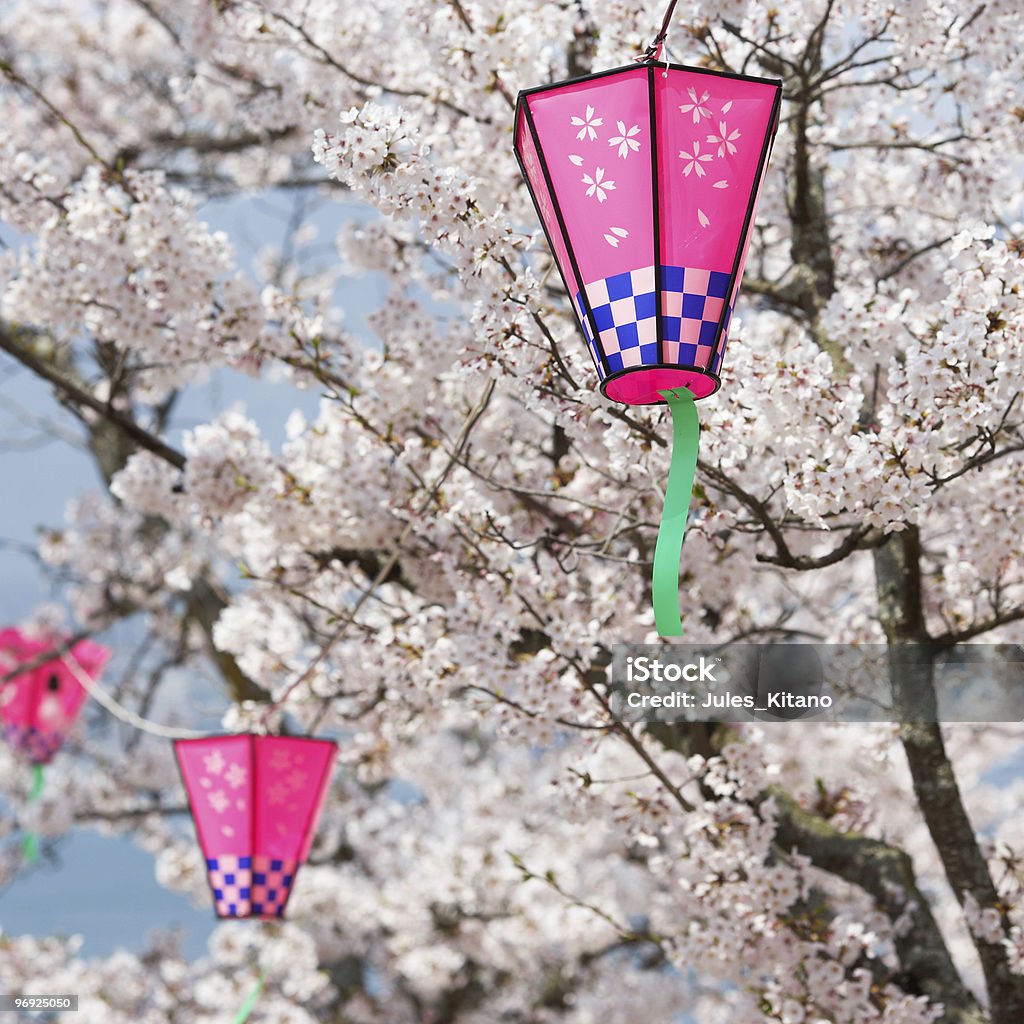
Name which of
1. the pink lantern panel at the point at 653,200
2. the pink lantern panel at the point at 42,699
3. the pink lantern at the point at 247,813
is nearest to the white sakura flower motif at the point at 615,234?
the pink lantern panel at the point at 653,200

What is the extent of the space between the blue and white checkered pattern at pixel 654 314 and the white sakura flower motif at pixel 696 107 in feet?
0.63

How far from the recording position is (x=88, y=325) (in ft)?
9.66

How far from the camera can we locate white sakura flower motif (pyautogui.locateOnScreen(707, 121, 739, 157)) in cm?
136

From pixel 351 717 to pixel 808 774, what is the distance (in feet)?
4.97

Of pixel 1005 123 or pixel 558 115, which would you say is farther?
pixel 1005 123

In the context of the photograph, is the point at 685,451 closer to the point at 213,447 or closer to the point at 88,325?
the point at 213,447

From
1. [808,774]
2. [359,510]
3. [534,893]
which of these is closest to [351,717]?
[359,510]

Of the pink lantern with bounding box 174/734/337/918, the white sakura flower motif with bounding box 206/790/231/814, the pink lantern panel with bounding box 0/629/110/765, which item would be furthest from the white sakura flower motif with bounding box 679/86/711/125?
the pink lantern panel with bounding box 0/629/110/765

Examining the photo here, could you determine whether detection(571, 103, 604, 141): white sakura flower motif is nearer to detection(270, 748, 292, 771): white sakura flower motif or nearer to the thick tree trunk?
the thick tree trunk

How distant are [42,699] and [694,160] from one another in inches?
164

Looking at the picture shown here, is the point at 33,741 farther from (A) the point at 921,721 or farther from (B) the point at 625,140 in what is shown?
(B) the point at 625,140

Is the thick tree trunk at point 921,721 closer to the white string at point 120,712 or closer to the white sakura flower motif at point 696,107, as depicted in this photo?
the white sakura flower motif at point 696,107

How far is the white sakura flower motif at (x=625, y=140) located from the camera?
52.4 inches

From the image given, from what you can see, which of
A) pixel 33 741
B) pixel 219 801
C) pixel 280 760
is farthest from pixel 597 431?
pixel 33 741
